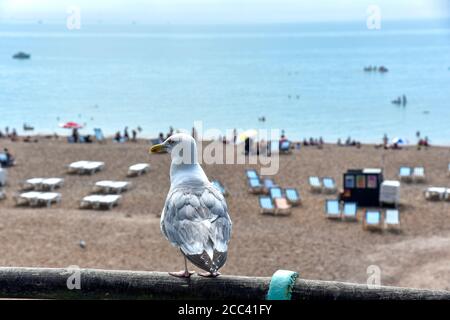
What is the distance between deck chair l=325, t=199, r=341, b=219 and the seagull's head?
16.5 meters

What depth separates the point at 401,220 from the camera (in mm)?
20016

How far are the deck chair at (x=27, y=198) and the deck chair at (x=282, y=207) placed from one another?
23.4ft

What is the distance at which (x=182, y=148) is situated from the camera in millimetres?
3836

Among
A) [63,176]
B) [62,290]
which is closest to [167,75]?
[63,176]

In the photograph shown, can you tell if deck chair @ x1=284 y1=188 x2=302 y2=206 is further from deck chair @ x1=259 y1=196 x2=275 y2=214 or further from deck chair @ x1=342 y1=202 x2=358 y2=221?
deck chair @ x1=342 y1=202 x2=358 y2=221

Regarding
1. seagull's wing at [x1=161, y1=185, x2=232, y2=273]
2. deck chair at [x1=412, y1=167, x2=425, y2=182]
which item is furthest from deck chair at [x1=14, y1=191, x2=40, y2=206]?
seagull's wing at [x1=161, y1=185, x2=232, y2=273]

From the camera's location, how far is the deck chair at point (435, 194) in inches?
890

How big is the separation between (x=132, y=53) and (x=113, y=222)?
153 meters

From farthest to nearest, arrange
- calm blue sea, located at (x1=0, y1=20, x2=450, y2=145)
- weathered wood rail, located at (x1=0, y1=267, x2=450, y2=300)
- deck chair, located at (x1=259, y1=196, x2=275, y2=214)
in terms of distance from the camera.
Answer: calm blue sea, located at (x1=0, y1=20, x2=450, y2=145)
deck chair, located at (x1=259, y1=196, x2=275, y2=214)
weathered wood rail, located at (x1=0, y1=267, x2=450, y2=300)

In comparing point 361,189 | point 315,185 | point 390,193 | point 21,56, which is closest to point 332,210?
point 361,189

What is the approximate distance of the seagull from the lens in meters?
3.21

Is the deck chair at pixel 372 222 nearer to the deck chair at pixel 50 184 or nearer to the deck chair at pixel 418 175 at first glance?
the deck chair at pixel 418 175

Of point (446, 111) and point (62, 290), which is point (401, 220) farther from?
point (446, 111)

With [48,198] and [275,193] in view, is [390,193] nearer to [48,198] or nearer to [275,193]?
[275,193]
